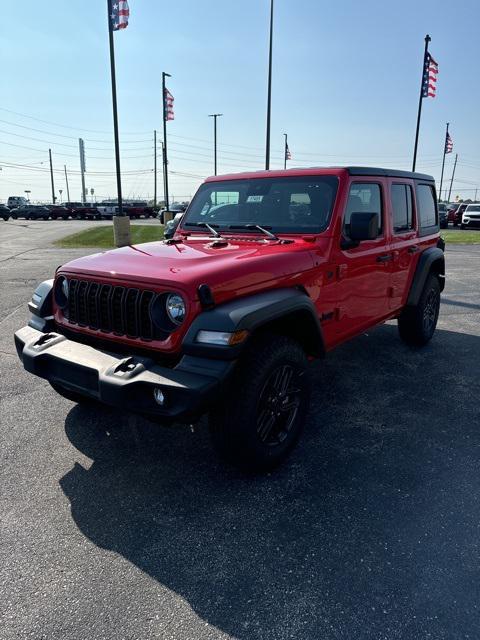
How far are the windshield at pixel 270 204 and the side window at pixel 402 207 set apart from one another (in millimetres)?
1109

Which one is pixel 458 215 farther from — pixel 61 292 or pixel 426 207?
pixel 61 292

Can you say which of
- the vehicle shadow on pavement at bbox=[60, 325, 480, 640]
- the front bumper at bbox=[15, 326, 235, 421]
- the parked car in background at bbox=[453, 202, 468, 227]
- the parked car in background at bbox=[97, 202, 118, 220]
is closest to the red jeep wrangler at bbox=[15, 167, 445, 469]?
the front bumper at bbox=[15, 326, 235, 421]

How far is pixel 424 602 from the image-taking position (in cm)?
203

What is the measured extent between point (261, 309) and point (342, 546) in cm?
133

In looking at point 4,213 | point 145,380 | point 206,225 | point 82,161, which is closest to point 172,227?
point 206,225

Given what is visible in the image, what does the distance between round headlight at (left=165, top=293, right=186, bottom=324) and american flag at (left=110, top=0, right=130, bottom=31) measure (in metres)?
15.8

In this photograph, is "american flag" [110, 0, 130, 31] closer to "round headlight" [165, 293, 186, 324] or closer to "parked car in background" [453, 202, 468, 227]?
"round headlight" [165, 293, 186, 324]

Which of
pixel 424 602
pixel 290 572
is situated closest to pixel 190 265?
pixel 290 572

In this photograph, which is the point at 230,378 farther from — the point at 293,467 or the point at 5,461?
the point at 5,461

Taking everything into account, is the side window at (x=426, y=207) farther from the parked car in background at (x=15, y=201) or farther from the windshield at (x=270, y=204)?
the parked car in background at (x=15, y=201)

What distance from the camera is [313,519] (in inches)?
101

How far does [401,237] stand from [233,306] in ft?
8.84

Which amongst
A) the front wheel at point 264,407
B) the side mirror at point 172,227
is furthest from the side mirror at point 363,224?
the side mirror at point 172,227

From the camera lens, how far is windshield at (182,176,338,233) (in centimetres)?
367
